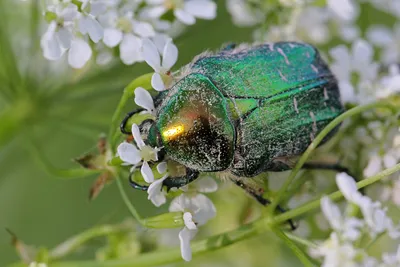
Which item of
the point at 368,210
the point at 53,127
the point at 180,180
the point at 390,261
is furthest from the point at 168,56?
the point at 53,127

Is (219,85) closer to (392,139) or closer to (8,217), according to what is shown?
(392,139)

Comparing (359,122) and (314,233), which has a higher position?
(359,122)

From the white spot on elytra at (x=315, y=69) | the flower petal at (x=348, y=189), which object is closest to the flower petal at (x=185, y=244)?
the flower petal at (x=348, y=189)

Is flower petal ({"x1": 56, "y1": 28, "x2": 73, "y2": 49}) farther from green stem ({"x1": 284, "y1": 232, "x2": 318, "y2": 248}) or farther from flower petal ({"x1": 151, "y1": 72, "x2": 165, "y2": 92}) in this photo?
green stem ({"x1": 284, "y1": 232, "x2": 318, "y2": 248})

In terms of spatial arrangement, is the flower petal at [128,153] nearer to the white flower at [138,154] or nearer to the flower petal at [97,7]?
the white flower at [138,154]

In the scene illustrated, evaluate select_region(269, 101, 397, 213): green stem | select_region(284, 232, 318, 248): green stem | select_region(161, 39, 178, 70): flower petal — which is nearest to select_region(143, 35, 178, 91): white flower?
select_region(161, 39, 178, 70): flower petal

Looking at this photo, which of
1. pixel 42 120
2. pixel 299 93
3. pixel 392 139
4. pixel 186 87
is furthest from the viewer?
pixel 42 120

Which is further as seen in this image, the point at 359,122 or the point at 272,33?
the point at 272,33

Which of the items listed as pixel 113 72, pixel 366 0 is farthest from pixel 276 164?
pixel 366 0
